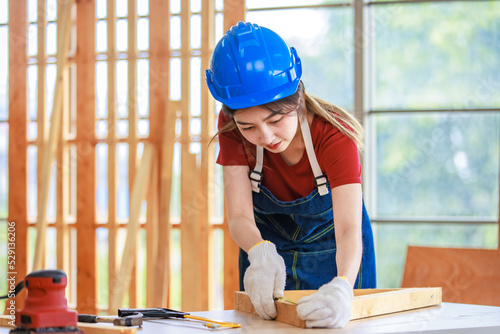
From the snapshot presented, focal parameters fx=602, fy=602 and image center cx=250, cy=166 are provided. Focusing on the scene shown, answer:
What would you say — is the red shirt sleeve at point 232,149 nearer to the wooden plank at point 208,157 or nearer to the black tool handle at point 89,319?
the black tool handle at point 89,319

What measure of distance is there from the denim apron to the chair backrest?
352 millimetres

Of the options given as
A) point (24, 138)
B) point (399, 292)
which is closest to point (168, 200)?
point (24, 138)

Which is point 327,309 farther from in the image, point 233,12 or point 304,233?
point 233,12

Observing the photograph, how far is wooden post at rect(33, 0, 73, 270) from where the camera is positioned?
4000 mm

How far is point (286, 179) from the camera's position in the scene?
203 centimetres

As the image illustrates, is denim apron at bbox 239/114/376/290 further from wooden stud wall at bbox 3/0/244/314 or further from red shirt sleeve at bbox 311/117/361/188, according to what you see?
wooden stud wall at bbox 3/0/244/314

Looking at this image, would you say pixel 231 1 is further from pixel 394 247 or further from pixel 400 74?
pixel 394 247

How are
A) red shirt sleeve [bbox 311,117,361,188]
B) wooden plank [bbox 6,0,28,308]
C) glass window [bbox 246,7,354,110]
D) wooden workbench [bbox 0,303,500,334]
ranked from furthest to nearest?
wooden plank [bbox 6,0,28,308] < glass window [bbox 246,7,354,110] < red shirt sleeve [bbox 311,117,361,188] < wooden workbench [bbox 0,303,500,334]

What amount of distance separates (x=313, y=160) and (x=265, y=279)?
49cm

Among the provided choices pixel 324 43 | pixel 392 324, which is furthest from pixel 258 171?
pixel 324 43

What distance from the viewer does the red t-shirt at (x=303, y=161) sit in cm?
178

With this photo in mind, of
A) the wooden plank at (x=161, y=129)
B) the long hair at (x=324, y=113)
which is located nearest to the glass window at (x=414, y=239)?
the wooden plank at (x=161, y=129)

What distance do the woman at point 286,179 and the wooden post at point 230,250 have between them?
1926 mm

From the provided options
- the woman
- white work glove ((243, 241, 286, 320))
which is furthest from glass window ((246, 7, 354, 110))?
white work glove ((243, 241, 286, 320))
